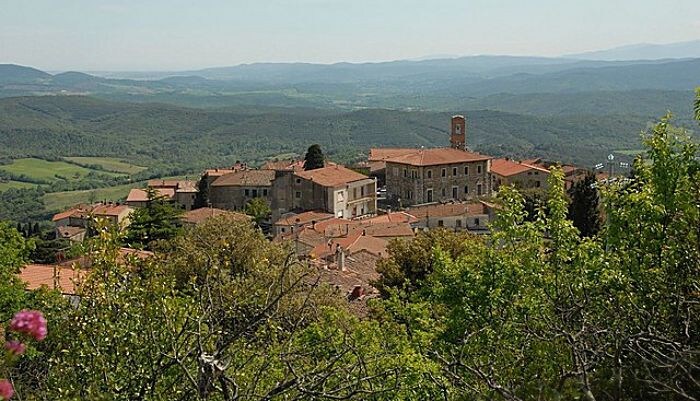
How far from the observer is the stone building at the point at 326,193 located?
167 ft

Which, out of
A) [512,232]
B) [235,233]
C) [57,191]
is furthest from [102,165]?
[512,232]

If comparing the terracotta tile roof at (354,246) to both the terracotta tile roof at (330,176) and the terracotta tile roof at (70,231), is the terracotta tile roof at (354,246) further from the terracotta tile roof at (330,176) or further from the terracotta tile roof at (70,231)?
the terracotta tile roof at (70,231)

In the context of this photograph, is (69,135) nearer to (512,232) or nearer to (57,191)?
(57,191)

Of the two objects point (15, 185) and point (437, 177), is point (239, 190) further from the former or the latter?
point (15, 185)

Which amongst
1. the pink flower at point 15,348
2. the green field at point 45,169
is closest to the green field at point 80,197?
the green field at point 45,169

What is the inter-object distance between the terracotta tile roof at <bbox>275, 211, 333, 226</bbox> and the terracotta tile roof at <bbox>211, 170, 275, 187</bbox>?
871 centimetres

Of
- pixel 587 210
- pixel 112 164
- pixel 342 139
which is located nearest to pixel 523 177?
pixel 587 210

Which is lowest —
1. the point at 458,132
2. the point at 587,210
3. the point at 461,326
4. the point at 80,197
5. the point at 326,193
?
the point at 80,197

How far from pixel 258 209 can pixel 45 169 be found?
97.3 m

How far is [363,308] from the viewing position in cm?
1938

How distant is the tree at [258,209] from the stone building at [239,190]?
2625 mm

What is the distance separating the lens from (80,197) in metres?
106

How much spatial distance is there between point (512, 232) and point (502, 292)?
1.21m

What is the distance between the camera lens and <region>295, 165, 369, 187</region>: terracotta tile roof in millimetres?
51250
